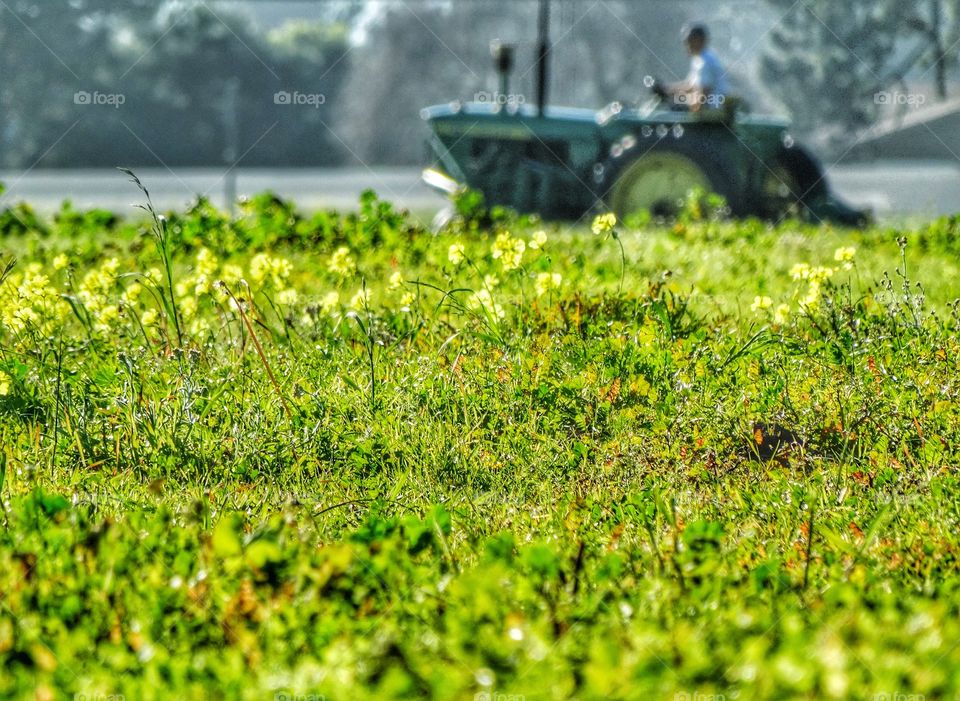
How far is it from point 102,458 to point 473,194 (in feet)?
15.6

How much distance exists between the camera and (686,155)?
10078mm

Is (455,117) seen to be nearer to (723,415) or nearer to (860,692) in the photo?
(723,415)

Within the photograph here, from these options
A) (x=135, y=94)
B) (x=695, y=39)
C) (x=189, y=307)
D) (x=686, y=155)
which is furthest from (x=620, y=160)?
(x=135, y=94)

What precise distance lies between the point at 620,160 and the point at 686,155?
23.9 inches

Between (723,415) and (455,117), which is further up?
(455,117)

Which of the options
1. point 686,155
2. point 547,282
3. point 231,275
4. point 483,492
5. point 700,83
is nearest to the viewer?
point 483,492

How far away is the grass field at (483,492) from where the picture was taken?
6.74ft

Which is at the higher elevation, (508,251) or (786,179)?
(786,179)

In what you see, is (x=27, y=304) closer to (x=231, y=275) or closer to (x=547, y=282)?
(x=231, y=275)

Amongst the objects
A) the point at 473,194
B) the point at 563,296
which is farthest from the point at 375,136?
the point at 563,296

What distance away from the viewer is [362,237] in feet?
24.3

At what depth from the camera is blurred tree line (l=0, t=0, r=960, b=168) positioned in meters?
33.1

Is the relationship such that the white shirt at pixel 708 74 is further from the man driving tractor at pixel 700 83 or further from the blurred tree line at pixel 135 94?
the blurred tree line at pixel 135 94

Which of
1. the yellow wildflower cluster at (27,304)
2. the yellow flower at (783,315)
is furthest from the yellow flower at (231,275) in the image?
the yellow flower at (783,315)
